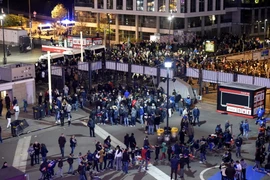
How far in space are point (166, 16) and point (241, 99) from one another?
143ft

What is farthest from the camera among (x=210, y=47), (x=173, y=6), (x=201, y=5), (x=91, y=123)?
(x=201, y=5)

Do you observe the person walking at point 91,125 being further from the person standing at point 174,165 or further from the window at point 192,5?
the window at point 192,5

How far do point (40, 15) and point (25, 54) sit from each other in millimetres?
55394

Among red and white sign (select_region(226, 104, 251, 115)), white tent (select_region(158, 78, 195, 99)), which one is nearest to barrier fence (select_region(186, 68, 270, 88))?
white tent (select_region(158, 78, 195, 99))

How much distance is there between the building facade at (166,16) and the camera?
72.6 m

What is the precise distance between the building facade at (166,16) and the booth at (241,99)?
3982cm

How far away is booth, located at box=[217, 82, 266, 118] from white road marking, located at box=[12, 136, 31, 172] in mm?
12529

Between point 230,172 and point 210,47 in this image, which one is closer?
point 230,172

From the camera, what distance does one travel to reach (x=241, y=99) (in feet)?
98.5

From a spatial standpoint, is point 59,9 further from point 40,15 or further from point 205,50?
point 205,50

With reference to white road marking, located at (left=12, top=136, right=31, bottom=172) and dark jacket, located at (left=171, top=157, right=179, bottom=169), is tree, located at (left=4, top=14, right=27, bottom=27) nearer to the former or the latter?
white road marking, located at (left=12, top=136, right=31, bottom=172)

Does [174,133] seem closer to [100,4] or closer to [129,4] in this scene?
[129,4]

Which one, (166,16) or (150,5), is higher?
(150,5)

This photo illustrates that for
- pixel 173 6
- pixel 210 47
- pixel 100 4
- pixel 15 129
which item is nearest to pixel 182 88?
pixel 15 129
